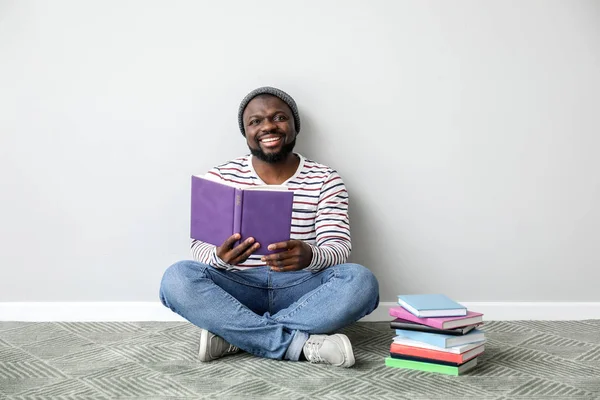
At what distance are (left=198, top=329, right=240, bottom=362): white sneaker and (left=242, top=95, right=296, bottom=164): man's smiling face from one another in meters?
0.73

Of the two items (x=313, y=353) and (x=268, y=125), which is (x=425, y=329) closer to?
(x=313, y=353)

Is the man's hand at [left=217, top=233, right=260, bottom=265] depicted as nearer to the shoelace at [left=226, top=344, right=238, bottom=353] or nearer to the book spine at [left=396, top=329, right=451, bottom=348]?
the shoelace at [left=226, top=344, right=238, bottom=353]

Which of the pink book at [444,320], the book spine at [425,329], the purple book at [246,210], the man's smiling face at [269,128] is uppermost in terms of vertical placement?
the man's smiling face at [269,128]

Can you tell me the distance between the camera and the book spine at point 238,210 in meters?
2.17

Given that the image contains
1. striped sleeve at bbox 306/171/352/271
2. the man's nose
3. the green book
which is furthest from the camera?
the man's nose

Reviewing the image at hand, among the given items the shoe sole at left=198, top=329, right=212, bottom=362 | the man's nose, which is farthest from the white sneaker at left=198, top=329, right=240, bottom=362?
the man's nose

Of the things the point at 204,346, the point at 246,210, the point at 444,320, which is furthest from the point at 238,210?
the point at 444,320

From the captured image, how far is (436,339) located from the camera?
2.19m

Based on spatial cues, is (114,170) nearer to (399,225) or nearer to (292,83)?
(292,83)

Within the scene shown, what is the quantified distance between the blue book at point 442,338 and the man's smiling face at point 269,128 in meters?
0.83

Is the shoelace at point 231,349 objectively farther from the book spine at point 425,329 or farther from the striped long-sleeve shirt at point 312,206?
the book spine at point 425,329

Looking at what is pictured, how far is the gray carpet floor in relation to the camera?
2.00 metres

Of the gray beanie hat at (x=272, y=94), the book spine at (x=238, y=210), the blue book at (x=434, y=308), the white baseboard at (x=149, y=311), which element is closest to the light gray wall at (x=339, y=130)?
the white baseboard at (x=149, y=311)

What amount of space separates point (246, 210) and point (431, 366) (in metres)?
0.76
